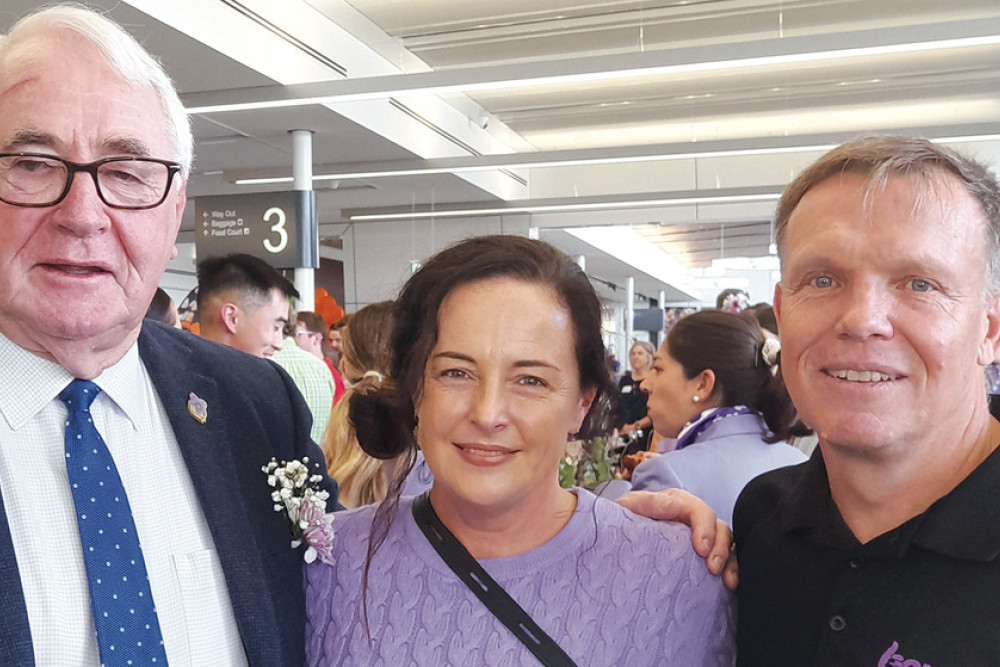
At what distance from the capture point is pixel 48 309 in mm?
1408

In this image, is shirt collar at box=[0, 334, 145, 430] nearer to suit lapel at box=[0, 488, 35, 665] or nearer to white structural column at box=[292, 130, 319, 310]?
suit lapel at box=[0, 488, 35, 665]

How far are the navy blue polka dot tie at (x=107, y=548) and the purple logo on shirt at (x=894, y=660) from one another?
101 cm

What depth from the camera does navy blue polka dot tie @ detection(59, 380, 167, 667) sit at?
1.37 m

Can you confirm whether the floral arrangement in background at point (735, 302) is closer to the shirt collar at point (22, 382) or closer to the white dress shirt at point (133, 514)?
the white dress shirt at point (133, 514)

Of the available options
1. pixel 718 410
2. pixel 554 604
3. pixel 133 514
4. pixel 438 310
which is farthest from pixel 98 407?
pixel 718 410

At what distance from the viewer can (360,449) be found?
127 inches

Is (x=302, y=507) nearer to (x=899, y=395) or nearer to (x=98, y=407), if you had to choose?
(x=98, y=407)

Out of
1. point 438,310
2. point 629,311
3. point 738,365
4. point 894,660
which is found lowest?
point 894,660

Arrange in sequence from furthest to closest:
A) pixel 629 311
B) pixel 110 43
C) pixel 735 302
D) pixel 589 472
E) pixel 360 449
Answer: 1. pixel 629 311
2. pixel 735 302
3. pixel 589 472
4. pixel 360 449
5. pixel 110 43

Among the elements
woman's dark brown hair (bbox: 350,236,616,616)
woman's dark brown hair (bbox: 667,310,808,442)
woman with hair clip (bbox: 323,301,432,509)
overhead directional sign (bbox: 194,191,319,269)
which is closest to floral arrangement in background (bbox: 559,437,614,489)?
woman's dark brown hair (bbox: 667,310,808,442)

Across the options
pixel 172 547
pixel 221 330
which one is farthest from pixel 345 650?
pixel 221 330

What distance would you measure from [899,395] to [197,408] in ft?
3.67

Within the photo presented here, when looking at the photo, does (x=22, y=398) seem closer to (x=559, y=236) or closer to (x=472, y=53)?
(x=472, y=53)

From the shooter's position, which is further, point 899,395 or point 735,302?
point 735,302
